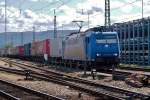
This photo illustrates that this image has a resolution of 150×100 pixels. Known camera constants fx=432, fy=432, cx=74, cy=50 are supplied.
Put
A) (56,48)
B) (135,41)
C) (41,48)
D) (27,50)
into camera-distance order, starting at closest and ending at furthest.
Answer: (135,41), (56,48), (41,48), (27,50)

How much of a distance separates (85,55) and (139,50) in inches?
436

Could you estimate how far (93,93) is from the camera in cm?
1738

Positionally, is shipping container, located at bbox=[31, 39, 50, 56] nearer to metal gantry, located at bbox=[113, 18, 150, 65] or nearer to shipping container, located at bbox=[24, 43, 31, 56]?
shipping container, located at bbox=[24, 43, 31, 56]

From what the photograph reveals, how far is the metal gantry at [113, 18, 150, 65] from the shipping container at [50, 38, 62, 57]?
6.84 meters

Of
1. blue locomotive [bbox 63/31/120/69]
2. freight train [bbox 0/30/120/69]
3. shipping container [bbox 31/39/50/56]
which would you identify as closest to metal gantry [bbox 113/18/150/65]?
freight train [bbox 0/30/120/69]

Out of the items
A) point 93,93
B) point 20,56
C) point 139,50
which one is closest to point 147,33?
point 139,50

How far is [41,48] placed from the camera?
6119 centimetres

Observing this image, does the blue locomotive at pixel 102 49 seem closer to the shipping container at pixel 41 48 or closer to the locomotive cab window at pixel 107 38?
the locomotive cab window at pixel 107 38

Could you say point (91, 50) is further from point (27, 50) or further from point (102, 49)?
point (27, 50)

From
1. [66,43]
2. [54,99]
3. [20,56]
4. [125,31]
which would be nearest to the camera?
[54,99]

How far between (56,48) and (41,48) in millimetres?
12164

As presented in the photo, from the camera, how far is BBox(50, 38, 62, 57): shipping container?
47.3m

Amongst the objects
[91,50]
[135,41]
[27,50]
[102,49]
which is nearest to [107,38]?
[102,49]

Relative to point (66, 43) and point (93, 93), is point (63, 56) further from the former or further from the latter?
point (93, 93)
